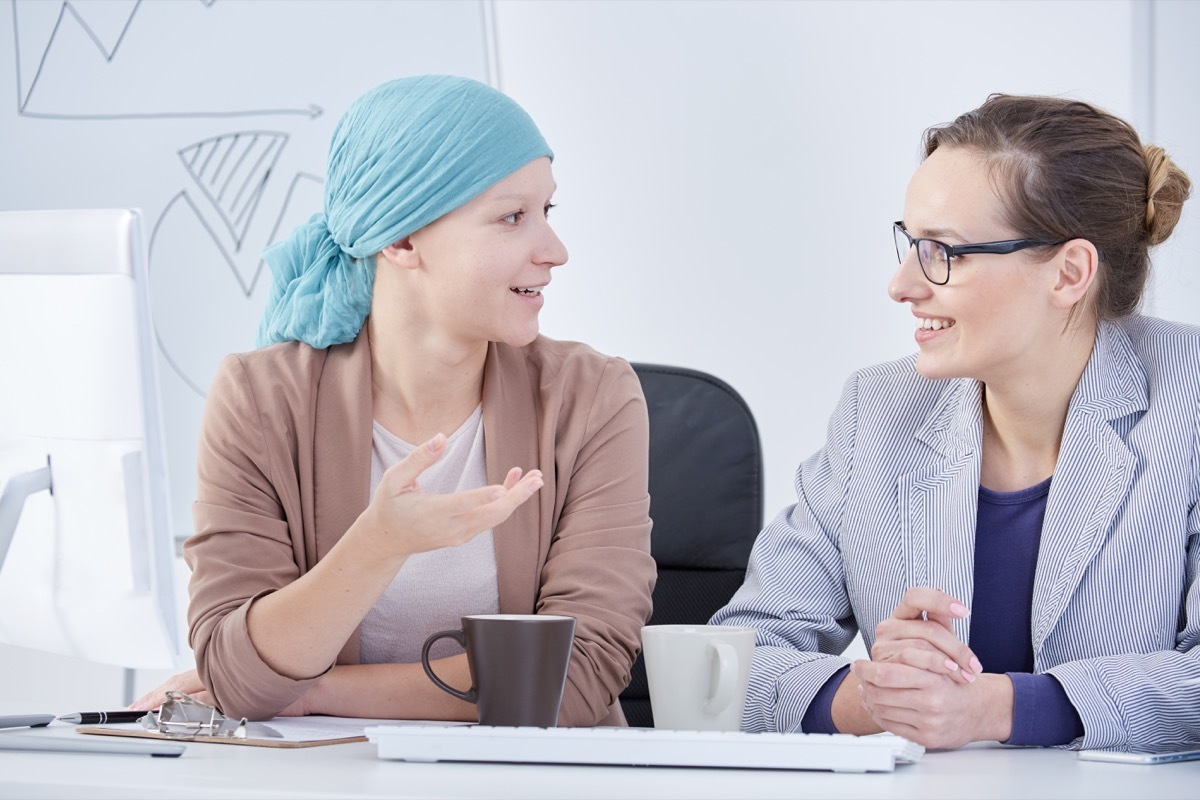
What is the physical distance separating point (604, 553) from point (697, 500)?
14.3 inches

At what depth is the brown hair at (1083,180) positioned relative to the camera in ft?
4.72

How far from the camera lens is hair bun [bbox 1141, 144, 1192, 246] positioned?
4.88ft

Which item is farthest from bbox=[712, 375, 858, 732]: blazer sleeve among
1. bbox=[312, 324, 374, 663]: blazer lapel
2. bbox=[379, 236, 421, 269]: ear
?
bbox=[379, 236, 421, 269]: ear

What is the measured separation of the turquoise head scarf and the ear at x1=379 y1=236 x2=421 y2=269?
2 centimetres

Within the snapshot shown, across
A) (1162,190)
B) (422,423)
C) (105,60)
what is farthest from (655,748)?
(105,60)

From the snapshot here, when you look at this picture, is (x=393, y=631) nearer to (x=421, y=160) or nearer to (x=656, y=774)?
(x=421, y=160)

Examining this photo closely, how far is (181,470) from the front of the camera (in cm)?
270

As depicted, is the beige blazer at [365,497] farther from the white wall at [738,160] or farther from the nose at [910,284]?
the white wall at [738,160]

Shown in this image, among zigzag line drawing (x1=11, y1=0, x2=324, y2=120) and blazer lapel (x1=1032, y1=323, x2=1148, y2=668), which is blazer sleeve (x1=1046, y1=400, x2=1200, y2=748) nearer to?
blazer lapel (x1=1032, y1=323, x2=1148, y2=668)

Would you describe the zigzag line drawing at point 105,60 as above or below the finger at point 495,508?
above

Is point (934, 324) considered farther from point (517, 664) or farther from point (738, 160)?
point (738, 160)

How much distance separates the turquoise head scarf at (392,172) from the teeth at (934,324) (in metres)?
0.51

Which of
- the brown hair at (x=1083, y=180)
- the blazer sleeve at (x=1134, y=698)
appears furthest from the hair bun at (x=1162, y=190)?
the blazer sleeve at (x=1134, y=698)

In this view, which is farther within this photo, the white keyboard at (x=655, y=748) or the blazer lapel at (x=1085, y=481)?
the blazer lapel at (x=1085, y=481)
